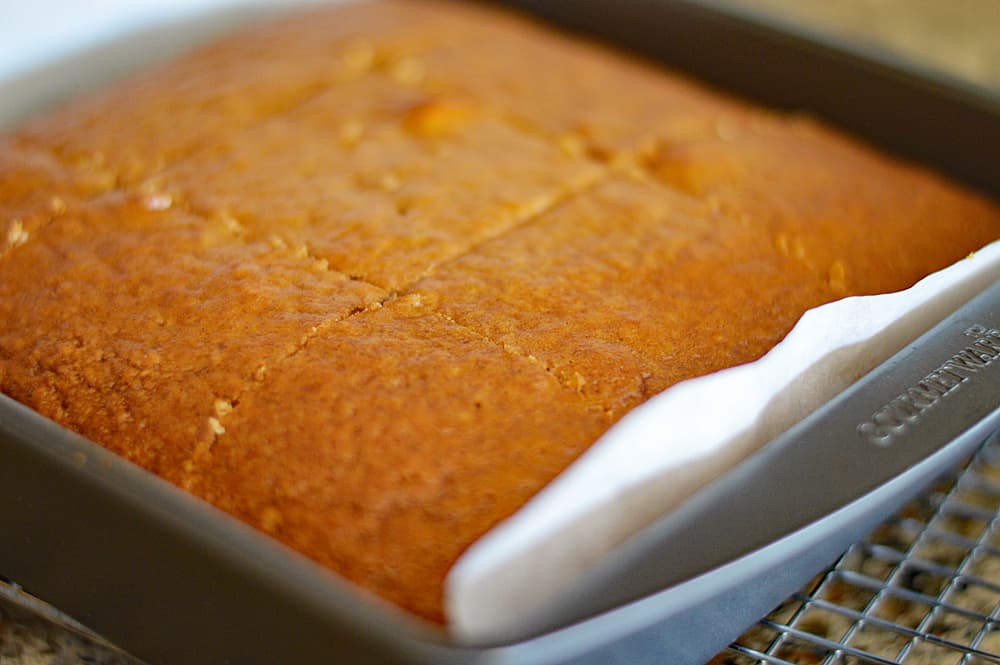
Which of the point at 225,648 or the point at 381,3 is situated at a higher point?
the point at 381,3

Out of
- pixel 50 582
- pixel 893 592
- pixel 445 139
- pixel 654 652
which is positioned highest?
pixel 445 139

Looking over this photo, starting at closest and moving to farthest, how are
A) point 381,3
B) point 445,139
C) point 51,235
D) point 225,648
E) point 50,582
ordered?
point 225,648 < point 50,582 < point 51,235 < point 445,139 < point 381,3

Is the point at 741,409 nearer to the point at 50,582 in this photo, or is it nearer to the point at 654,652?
the point at 654,652

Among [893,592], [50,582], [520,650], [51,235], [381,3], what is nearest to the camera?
[520,650]

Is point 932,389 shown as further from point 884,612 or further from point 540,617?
point 540,617

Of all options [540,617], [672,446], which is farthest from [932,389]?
[540,617]

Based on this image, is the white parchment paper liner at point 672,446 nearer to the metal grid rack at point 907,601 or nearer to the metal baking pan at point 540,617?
the metal baking pan at point 540,617

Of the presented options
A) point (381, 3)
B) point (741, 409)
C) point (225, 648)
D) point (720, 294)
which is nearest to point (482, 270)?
point (720, 294)
